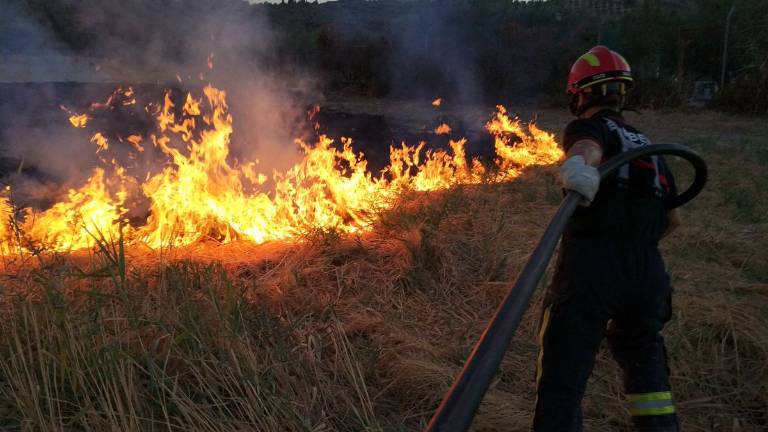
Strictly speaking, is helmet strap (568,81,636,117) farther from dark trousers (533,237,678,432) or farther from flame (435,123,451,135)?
flame (435,123,451,135)

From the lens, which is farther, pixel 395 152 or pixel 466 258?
pixel 395 152

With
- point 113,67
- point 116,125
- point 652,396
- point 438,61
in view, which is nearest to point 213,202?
point 652,396

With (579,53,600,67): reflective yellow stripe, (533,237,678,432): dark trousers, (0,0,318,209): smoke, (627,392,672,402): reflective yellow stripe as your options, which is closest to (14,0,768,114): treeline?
(0,0,318,209): smoke

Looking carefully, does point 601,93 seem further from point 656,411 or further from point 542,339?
point 656,411

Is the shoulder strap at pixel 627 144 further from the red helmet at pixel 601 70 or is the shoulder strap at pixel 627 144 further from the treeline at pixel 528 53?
the treeline at pixel 528 53

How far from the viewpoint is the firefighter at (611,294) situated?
191cm

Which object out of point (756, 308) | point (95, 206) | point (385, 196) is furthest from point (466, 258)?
point (95, 206)

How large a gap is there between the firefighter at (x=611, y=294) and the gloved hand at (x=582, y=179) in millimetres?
89

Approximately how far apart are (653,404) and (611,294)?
1.45ft

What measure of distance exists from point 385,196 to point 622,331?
3.41 m

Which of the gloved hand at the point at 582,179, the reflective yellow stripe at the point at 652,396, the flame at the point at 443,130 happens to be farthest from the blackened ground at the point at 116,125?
the reflective yellow stripe at the point at 652,396

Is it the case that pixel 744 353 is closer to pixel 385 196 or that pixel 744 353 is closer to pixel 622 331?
pixel 622 331

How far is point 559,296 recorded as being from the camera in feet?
6.61

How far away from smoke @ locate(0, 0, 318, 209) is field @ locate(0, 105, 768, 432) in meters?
3.59
